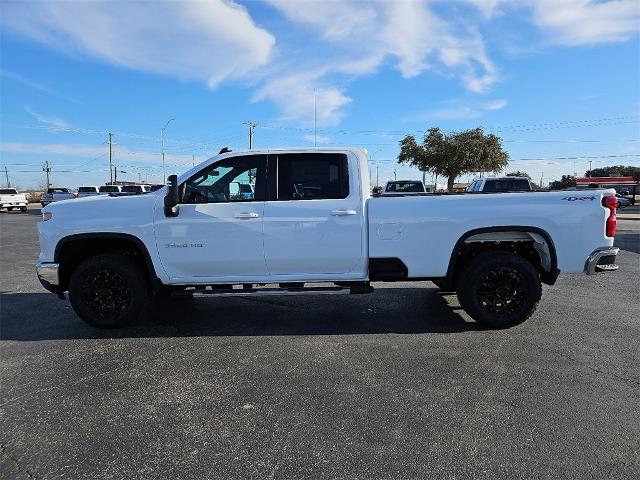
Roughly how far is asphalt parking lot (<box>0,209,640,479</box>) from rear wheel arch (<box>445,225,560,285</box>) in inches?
25.5

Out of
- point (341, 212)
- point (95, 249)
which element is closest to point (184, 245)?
point (95, 249)

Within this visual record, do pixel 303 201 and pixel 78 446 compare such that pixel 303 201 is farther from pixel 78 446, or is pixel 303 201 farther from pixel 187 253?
pixel 78 446

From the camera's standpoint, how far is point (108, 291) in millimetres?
5367

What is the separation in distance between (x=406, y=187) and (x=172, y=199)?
15.6 meters

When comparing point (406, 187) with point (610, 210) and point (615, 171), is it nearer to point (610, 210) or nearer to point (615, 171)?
point (610, 210)

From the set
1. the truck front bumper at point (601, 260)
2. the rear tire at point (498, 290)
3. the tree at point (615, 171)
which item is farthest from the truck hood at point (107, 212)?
the tree at point (615, 171)

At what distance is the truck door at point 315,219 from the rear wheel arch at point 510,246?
1133 millimetres

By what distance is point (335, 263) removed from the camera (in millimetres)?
5246

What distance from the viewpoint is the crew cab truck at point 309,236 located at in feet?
16.8

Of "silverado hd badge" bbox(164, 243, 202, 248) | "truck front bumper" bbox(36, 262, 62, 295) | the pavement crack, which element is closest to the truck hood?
"silverado hd badge" bbox(164, 243, 202, 248)

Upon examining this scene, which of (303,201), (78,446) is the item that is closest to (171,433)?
(78,446)

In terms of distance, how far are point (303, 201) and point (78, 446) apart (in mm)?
3107

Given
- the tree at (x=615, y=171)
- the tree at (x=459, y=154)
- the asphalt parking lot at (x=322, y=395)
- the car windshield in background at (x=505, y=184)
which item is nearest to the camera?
the asphalt parking lot at (x=322, y=395)

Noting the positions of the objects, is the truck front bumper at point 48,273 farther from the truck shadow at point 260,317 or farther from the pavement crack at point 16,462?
the pavement crack at point 16,462
